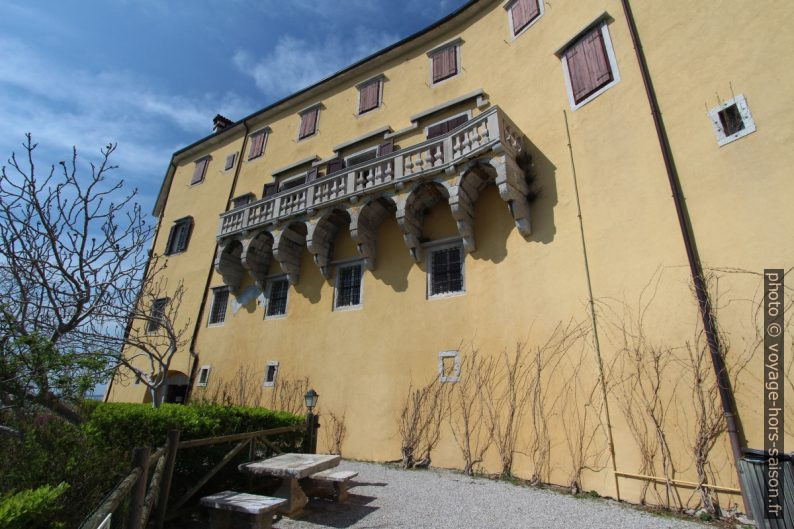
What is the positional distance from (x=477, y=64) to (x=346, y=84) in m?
5.69

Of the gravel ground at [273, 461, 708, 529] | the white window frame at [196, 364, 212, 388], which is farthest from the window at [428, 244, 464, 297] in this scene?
the white window frame at [196, 364, 212, 388]

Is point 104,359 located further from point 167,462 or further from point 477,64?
point 477,64

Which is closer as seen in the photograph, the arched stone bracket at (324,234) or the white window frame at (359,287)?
the white window frame at (359,287)

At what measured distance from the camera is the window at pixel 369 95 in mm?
14367

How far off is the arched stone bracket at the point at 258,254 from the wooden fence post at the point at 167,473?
30.6ft

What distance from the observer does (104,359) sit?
940 centimetres

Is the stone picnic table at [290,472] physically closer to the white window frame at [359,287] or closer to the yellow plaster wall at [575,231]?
the yellow plaster wall at [575,231]

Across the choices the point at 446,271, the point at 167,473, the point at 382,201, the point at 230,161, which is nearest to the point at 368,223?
the point at 382,201

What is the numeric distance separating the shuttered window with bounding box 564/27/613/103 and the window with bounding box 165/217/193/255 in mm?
16410

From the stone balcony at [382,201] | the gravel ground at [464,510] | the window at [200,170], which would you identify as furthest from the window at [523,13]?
the window at [200,170]

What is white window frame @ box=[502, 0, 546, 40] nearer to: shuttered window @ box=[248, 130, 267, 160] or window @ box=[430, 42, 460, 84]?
window @ box=[430, 42, 460, 84]

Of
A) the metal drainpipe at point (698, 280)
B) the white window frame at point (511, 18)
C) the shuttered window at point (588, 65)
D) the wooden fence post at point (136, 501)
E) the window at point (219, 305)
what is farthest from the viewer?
the window at point (219, 305)

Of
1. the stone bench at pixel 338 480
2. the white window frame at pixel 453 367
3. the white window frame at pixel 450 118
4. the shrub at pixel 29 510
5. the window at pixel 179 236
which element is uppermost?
the white window frame at pixel 450 118

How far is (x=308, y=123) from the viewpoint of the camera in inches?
634
